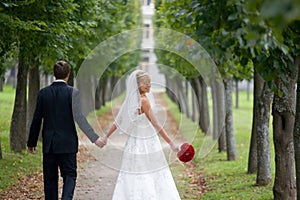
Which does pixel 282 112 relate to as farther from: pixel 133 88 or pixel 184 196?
pixel 184 196

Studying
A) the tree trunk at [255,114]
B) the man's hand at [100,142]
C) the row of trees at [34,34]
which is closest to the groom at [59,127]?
the man's hand at [100,142]

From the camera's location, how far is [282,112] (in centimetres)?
876

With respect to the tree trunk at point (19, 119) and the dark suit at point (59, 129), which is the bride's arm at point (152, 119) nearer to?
the dark suit at point (59, 129)

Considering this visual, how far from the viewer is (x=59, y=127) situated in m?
7.73

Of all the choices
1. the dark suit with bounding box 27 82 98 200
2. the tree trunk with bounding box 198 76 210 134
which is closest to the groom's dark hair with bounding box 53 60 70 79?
the dark suit with bounding box 27 82 98 200

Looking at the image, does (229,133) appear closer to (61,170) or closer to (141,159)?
(141,159)

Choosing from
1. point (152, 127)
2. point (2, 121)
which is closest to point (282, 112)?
point (152, 127)

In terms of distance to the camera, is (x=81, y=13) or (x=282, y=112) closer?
(x=282, y=112)

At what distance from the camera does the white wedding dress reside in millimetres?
8984

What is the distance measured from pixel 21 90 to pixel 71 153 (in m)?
9.32

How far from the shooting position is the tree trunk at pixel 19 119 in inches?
649

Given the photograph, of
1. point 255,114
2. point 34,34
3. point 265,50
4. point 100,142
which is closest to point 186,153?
point 100,142

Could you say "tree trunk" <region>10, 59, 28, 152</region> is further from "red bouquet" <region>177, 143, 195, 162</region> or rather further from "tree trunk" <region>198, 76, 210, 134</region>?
"tree trunk" <region>198, 76, 210, 134</region>

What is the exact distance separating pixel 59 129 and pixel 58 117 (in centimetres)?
16
